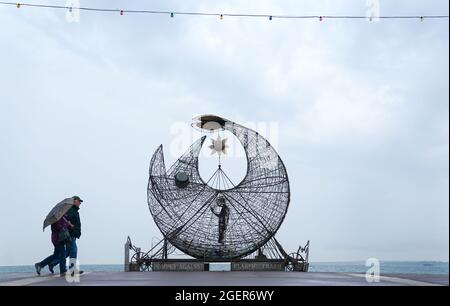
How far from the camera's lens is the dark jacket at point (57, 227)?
16.9m

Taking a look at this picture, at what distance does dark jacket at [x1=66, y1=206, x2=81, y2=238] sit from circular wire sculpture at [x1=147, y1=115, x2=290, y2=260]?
49.3 ft

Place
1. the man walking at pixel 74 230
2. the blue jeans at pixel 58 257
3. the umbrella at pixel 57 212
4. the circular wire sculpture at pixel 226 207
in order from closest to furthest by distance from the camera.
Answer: the umbrella at pixel 57 212 < the blue jeans at pixel 58 257 < the man walking at pixel 74 230 < the circular wire sculpture at pixel 226 207

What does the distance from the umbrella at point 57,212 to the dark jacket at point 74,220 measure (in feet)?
0.64

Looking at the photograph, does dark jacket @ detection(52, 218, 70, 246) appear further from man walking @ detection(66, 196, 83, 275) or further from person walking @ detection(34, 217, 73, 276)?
man walking @ detection(66, 196, 83, 275)

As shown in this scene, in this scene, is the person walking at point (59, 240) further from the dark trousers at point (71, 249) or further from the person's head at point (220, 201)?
the person's head at point (220, 201)

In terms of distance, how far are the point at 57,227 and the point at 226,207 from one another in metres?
16.0

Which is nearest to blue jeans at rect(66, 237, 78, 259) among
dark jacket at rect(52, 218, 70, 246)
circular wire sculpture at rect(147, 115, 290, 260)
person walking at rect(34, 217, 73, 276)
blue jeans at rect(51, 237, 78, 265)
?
blue jeans at rect(51, 237, 78, 265)

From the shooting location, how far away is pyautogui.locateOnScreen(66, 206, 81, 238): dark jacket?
17219mm

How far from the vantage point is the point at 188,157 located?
3312cm

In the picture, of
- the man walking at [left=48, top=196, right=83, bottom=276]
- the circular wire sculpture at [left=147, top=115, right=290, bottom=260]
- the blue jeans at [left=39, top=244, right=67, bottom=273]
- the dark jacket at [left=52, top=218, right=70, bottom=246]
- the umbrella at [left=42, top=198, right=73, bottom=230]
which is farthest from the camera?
the circular wire sculpture at [left=147, top=115, right=290, bottom=260]

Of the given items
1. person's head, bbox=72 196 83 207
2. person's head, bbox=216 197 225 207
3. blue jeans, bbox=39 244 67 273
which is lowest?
blue jeans, bbox=39 244 67 273

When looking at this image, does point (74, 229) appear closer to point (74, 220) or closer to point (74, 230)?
point (74, 230)

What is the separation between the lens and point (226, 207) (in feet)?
105

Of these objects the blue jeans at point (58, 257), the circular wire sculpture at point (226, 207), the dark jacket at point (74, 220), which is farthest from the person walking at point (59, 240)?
the circular wire sculpture at point (226, 207)
